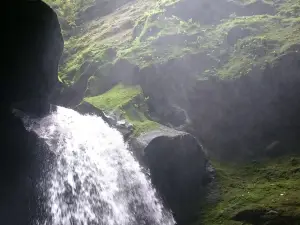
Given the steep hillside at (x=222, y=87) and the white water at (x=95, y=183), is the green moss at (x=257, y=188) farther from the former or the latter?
the white water at (x=95, y=183)

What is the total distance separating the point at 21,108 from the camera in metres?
18.1

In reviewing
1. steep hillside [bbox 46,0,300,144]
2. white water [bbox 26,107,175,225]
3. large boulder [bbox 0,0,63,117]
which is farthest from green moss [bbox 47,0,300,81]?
white water [bbox 26,107,175,225]

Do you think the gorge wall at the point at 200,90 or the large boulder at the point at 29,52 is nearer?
the large boulder at the point at 29,52

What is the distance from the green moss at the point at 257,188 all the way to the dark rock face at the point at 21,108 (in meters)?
8.48

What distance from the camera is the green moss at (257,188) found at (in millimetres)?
15344

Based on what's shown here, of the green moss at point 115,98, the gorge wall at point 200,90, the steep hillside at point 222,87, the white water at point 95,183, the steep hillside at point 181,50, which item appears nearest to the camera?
the white water at point 95,183

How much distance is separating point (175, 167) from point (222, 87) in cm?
705

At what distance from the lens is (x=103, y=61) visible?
1064 inches

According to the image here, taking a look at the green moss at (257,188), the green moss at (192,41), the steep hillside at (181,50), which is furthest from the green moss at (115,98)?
the green moss at (257,188)

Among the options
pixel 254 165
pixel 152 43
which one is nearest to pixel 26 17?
pixel 152 43

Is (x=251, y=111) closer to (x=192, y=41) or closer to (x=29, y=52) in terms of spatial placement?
(x=192, y=41)

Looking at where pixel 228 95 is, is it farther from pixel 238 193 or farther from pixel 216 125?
pixel 238 193

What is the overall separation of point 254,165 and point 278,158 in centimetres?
139

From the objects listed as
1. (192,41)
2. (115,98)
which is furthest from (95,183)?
(192,41)
